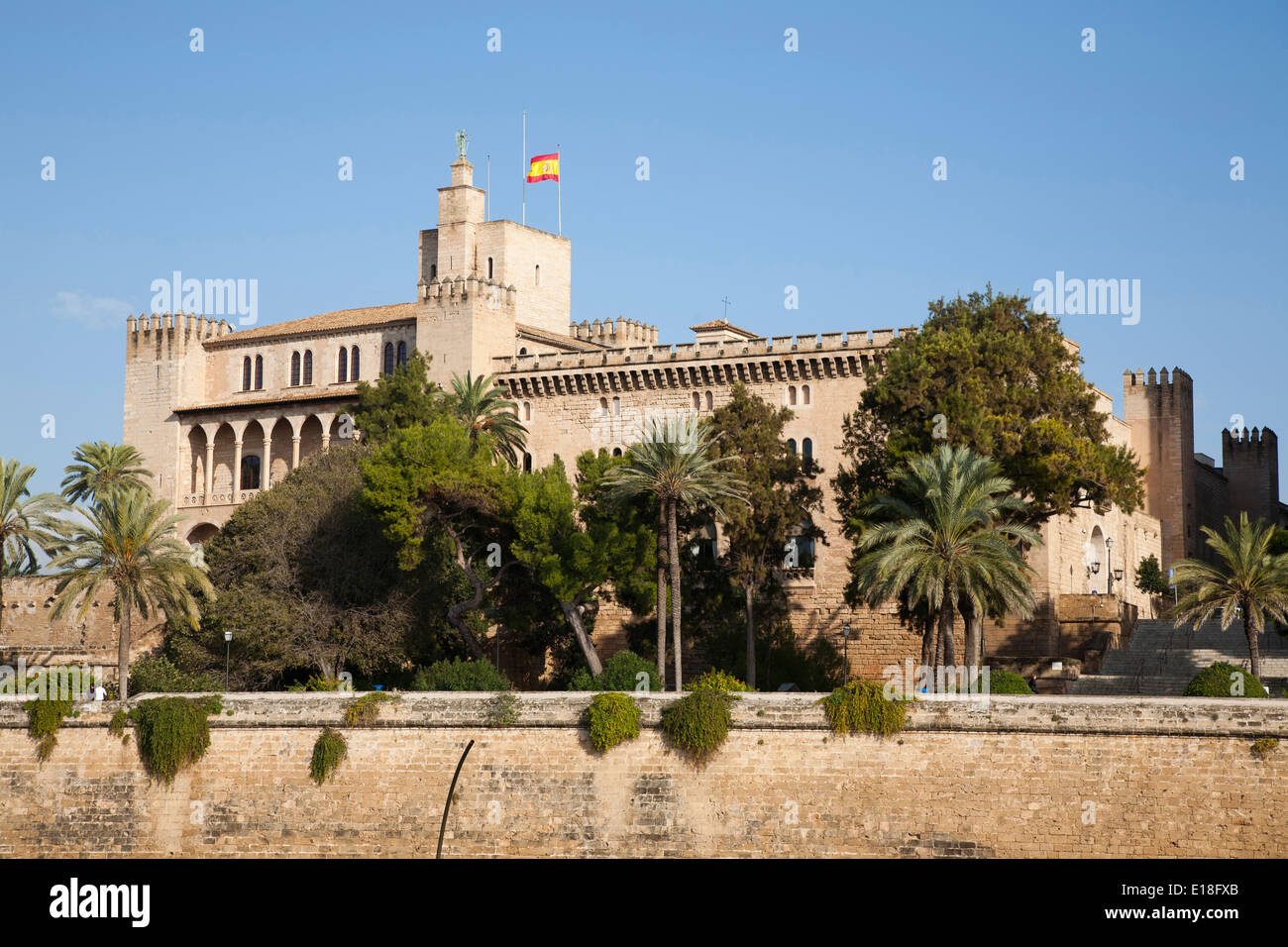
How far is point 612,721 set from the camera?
103 feet

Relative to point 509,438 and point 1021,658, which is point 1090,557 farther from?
point 509,438

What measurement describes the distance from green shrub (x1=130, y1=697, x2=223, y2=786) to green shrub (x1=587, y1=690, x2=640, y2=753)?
769 cm

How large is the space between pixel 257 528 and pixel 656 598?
12.9 m

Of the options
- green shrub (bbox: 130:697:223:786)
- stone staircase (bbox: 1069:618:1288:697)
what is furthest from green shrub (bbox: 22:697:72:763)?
stone staircase (bbox: 1069:618:1288:697)

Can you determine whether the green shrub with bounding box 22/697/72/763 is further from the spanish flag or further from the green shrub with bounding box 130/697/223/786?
the spanish flag

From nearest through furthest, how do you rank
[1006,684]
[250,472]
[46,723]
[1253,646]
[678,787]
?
[678,787] → [46,723] → [1253,646] → [1006,684] → [250,472]

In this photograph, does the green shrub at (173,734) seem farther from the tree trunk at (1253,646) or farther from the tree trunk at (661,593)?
the tree trunk at (1253,646)

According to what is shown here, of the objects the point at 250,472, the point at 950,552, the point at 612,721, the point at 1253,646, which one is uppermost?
the point at 250,472

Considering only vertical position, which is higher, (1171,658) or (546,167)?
(546,167)

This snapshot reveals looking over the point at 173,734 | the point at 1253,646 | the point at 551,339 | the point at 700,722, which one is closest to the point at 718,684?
the point at 700,722

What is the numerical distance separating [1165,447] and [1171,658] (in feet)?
81.8

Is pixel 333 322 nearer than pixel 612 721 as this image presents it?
No

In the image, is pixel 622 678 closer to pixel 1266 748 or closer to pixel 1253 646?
pixel 1253 646

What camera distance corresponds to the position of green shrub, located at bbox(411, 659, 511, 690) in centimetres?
4019
